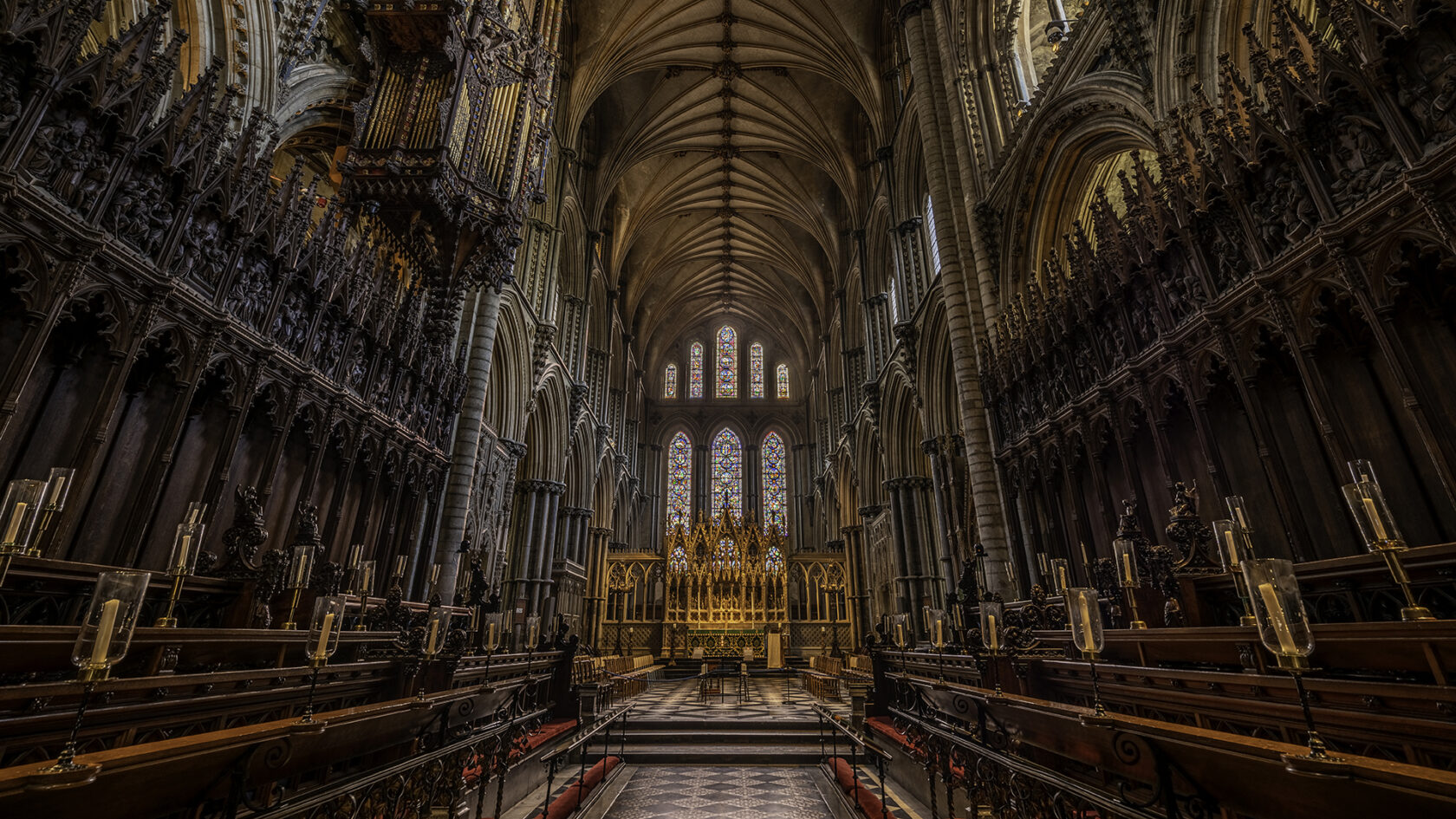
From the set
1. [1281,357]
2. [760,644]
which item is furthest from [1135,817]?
[760,644]

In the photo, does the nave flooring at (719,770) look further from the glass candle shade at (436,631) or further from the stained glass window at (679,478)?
the stained glass window at (679,478)

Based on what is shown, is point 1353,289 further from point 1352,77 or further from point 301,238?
point 301,238

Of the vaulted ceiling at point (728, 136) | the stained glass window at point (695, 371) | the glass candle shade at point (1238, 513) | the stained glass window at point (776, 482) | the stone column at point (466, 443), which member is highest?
the vaulted ceiling at point (728, 136)

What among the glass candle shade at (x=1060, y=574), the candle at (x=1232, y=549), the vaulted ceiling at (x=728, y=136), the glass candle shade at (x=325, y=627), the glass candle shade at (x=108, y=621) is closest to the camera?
the glass candle shade at (x=108, y=621)

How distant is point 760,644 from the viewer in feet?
61.8

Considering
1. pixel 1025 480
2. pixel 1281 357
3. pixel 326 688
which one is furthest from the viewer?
pixel 1025 480

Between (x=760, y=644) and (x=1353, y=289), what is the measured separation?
670 inches

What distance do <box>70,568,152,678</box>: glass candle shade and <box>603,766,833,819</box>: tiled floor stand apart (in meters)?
4.10

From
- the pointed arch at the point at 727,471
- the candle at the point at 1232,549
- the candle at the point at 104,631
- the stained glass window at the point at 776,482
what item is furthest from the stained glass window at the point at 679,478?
the candle at the point at 104,631

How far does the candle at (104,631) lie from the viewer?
1.83m

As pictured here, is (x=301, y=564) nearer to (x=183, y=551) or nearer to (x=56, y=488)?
(x=183, y=551)

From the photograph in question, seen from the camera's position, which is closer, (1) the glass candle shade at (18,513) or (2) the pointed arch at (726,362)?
(1) the glass candle shade at (18,513)

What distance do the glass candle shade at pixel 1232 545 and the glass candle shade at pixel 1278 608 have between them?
2.36 m

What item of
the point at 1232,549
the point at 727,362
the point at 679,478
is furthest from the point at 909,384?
the point at 727,362
